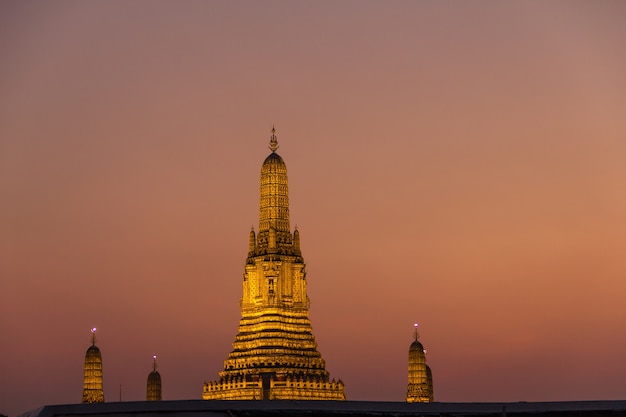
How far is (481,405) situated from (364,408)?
22.8ft

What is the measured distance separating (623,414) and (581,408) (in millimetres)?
2847

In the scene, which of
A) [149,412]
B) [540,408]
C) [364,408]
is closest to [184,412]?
[149,412]

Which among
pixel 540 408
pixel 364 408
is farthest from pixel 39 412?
pixel 540 408

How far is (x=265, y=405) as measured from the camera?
115 metres

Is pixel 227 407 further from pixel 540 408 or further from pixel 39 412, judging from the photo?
pixel 540 408

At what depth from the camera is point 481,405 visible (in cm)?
11550

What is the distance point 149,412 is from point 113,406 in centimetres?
256

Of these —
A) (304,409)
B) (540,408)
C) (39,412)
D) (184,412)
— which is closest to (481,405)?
(540,408)

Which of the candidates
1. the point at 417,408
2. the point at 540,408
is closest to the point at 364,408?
the point at 417,408

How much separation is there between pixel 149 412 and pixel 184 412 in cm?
211

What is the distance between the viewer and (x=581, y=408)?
11669cm

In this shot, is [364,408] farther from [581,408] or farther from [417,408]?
[581,408]

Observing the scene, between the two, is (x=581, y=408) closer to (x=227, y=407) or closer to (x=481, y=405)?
(x=481, y=405)

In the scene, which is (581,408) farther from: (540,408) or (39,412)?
(39,412)
